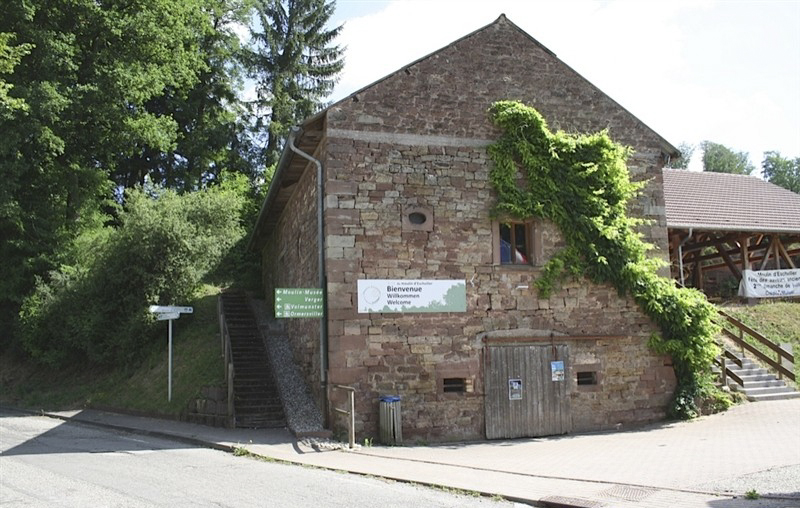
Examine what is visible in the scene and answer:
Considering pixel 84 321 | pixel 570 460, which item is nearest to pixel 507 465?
pixel 570 460

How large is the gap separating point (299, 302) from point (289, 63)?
24353 millimetres

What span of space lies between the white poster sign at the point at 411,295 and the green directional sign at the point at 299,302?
2.48 ft

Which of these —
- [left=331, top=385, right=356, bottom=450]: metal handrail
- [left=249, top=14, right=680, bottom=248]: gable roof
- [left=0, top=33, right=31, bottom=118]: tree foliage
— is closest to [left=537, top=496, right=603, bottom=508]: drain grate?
[left=331, top=385, right=356, bottom=450]: metal handrail

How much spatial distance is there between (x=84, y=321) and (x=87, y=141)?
343 inches

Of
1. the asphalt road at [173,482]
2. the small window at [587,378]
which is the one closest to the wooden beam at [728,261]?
the small window at [587,378]

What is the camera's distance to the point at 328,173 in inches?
479

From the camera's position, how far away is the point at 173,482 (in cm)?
802

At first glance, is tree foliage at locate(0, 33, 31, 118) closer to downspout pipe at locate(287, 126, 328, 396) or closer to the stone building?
the stone building

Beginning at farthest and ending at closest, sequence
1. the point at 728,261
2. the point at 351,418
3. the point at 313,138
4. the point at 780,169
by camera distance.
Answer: the point at 780,169 < the point at 728,261 < the point at 313,138 < the point at 351,418

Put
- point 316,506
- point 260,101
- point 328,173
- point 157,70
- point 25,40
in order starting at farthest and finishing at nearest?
point 260,101 → point 157,70 → point 25,40 → point 328,173 → point 316,506

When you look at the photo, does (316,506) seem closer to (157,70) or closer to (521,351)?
(521,351)

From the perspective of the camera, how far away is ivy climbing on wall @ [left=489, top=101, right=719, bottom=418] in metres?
13.2

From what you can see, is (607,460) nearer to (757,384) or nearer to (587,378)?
(587,378)

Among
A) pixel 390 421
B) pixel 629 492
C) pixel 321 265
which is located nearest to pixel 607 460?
pixel 629 492
